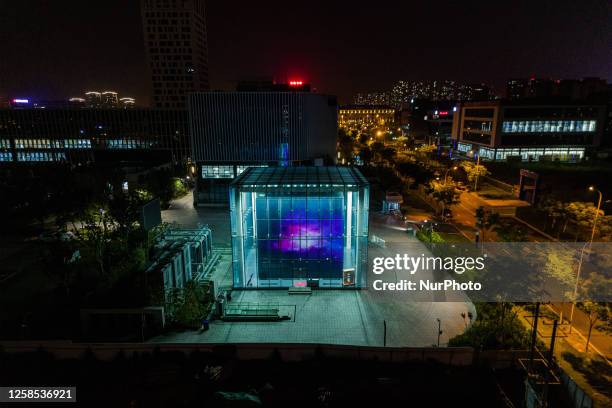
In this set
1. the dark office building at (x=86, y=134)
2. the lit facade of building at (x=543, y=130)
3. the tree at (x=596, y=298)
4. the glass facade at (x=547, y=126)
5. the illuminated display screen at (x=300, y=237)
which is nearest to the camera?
the tree at (x=596, y=298)

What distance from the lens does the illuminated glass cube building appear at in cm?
2450

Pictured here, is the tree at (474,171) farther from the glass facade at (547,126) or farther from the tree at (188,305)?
the tree at (188,305)

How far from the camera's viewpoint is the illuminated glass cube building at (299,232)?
24.5 metres

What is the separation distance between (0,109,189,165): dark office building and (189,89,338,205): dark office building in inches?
1391

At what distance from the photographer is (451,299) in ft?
76.9

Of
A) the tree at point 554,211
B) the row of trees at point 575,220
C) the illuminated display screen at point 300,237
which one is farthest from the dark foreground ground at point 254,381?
the tree at point 554,211

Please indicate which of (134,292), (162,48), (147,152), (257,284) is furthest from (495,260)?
(162,48)

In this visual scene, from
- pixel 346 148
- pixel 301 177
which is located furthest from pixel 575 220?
pixel 346 148

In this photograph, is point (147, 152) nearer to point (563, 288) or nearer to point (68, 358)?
point (68, 358)

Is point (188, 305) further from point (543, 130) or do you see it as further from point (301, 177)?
point (543, 130)

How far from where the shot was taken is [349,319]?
21500 mm

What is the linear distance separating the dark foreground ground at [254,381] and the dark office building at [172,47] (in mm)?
123860

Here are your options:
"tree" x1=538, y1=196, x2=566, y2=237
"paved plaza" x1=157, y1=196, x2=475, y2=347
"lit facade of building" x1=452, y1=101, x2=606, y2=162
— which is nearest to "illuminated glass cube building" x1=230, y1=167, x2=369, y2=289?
"paved plaza" x1=157, y1=196, x2=475, y2=347

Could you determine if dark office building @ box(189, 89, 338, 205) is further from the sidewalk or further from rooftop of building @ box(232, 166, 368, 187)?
the sidewalk
